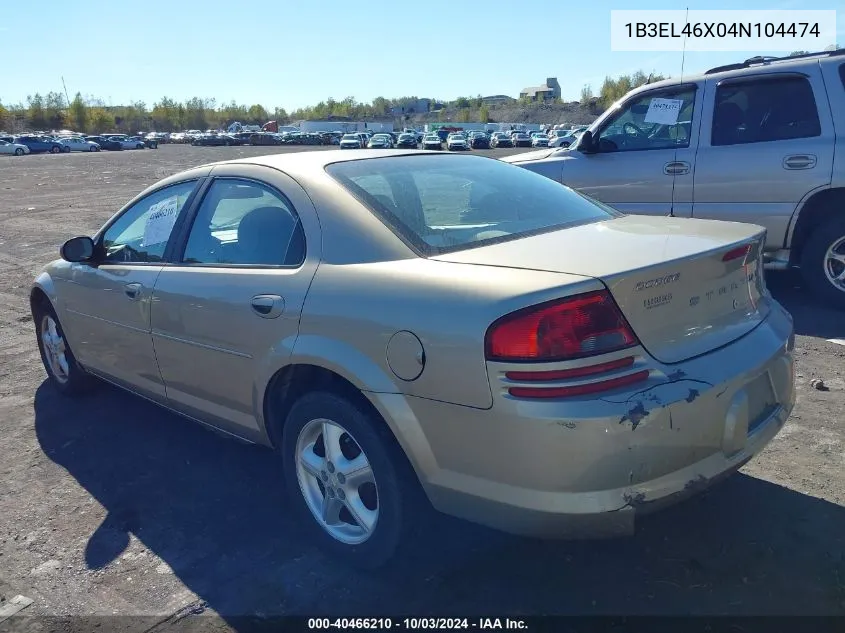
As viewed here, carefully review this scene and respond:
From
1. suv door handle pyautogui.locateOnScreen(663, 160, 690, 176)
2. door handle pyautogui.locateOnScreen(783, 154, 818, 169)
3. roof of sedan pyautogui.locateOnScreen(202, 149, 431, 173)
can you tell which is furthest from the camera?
suv door handle pyautogui.locateOnScreen(663, 160, 690, 176)

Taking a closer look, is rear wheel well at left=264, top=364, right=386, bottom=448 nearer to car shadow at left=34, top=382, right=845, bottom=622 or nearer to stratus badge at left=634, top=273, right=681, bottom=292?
car shadow at left=34, top=382, right=845, bottom=622

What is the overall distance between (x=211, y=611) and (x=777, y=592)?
6.84 feet

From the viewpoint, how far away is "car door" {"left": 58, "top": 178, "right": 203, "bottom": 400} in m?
3.84

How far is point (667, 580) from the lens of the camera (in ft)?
8.91

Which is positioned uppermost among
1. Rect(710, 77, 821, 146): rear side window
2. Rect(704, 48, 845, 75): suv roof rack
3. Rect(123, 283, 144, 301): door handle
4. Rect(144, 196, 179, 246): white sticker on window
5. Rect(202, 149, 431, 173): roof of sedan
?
Rect(704, 48, 845, 75): suv roof rack

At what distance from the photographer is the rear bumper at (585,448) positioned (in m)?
2.23

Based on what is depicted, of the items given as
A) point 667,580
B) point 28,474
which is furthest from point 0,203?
point 667,580

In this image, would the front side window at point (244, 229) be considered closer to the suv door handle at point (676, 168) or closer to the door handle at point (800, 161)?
the suv door handle at point (676, 168)

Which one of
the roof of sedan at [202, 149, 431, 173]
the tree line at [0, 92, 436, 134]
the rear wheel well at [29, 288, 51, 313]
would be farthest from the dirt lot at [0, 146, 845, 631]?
the tree line at [0, 92, 436, 134]

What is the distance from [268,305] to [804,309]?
5.13m

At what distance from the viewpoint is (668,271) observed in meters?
2.50

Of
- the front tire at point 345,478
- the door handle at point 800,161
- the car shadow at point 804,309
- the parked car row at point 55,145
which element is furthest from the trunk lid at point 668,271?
the parked car row at point 55,145

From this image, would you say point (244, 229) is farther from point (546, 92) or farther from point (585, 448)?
point (546, 92)

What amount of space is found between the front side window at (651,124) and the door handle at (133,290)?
4.82 m
